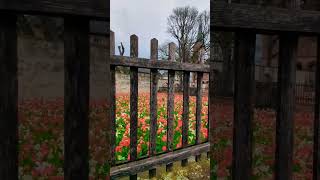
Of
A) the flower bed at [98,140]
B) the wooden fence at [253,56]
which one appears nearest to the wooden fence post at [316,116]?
the wooden fence at [253,56]

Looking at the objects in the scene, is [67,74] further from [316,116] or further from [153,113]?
[153,113]

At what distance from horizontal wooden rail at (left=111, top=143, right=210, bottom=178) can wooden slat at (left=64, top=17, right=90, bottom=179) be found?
4.24ft

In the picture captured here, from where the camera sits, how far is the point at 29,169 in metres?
1.84

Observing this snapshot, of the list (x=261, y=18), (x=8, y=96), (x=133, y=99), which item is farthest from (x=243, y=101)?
(x=133, y=99)

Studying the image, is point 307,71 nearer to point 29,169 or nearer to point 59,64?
point 59,64


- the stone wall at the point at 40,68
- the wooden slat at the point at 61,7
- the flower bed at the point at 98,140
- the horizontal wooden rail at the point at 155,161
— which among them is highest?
the wooden slat at the point at 61,7

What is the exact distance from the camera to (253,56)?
A: 1.51 m

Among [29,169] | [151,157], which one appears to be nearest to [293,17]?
[29,169]

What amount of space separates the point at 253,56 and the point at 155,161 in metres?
1.85

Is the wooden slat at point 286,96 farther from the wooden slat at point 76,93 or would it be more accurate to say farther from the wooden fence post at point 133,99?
the wooden fence post at point 133,99

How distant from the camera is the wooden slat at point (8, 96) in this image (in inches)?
49.9

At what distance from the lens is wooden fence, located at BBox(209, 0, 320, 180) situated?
4.66 feet

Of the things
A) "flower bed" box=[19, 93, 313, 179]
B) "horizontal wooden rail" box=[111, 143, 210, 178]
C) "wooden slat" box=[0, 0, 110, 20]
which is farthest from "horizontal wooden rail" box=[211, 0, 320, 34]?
"horizontal wooden rail" box=[111, 143, 210, 178]

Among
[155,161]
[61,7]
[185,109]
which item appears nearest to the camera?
[61,7]
